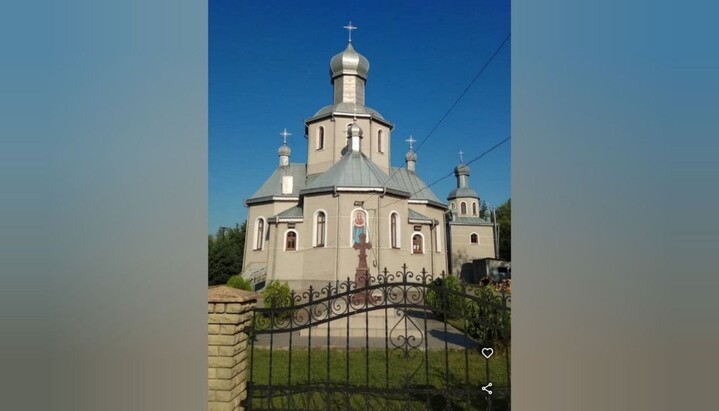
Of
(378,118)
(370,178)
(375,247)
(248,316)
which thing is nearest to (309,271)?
(375,247)

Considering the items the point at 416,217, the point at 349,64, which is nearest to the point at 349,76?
the point at 349,64

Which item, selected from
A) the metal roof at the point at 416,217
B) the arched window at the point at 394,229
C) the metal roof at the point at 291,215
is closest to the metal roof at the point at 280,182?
the metal roof at the point at 291,215

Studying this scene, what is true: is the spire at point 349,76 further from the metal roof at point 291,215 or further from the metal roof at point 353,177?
the metal roof at point 291,215

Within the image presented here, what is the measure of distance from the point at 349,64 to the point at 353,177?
583 centimetres

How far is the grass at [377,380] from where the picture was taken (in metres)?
2.90

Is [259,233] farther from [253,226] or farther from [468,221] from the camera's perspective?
[468,221]

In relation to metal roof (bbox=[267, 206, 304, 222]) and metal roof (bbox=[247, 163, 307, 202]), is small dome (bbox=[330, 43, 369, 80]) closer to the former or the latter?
metal roof (bbox=[247, 163, 307, 202])

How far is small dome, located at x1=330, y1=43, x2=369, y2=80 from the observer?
1597 centimetres

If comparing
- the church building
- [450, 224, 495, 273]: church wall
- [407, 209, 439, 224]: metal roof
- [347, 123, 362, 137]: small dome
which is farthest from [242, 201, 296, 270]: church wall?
[450, 224, 495, 273]: church wall

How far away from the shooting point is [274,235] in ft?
→ 48.2

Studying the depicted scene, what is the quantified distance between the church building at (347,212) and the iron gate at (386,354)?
3.73m
